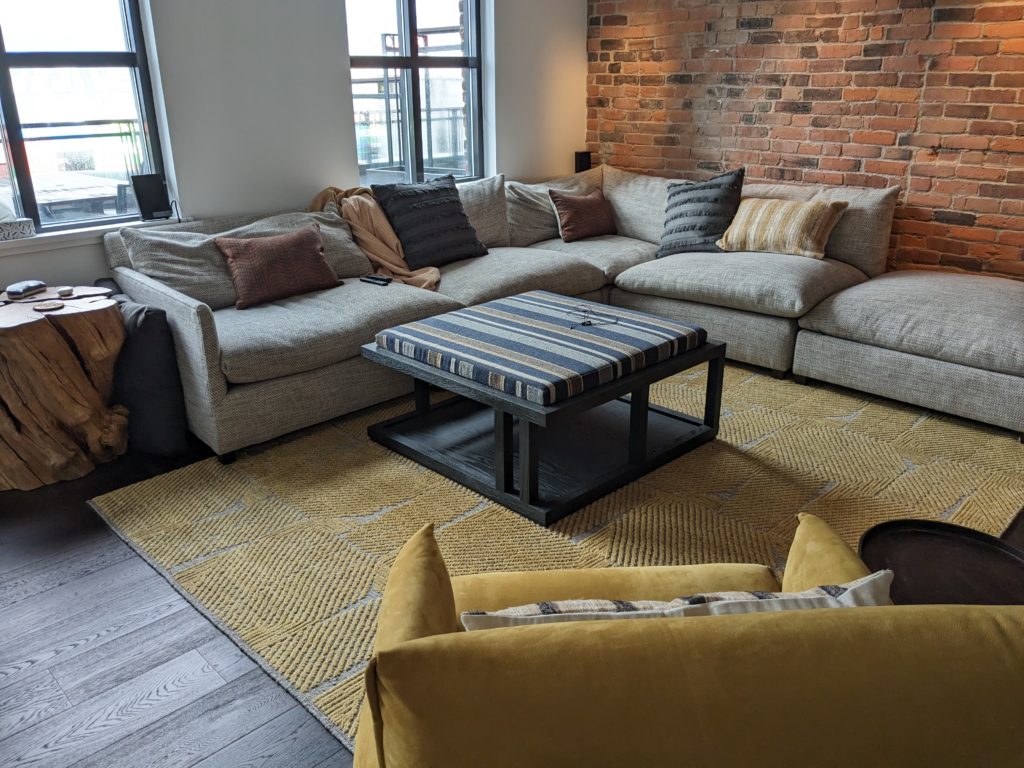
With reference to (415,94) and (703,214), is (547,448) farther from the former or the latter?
(415,94)

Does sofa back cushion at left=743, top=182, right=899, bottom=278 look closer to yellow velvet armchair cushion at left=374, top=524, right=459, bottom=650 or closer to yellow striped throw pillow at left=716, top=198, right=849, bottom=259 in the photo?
yellow striped throw pillow at left=716, top=198, right=849, bottom=259

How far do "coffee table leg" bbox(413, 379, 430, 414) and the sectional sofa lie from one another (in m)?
0.23

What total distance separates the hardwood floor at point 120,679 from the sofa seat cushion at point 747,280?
2716 mm

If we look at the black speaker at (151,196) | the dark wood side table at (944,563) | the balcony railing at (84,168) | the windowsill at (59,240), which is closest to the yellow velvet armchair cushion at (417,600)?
the dark wood side table at (944,563)

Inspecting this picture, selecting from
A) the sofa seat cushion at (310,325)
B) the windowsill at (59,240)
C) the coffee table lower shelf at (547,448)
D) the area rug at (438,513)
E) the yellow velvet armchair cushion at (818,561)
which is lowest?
the area rug at (438,513)

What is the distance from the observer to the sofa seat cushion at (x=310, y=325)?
2.98 metres

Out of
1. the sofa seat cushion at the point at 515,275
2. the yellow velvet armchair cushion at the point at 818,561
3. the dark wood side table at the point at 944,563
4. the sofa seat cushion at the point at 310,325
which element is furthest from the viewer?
the sofa seat cushion at the point at 515,275

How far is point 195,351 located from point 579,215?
262 centimetres

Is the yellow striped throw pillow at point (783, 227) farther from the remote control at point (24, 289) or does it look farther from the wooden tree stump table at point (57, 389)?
the remote control at point (24, 289)

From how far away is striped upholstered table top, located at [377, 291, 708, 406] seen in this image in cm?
260

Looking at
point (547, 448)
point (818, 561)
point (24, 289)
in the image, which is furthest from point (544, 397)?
point (24, 289)

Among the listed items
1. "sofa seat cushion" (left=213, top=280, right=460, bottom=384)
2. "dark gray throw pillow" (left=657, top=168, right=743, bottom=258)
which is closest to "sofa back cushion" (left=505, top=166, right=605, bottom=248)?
"dark gray throw pillow" (left=657, top=168, right=743, bottom=258)

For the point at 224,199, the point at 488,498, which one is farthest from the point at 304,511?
the point at 224,199

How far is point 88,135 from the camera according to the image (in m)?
3.56
